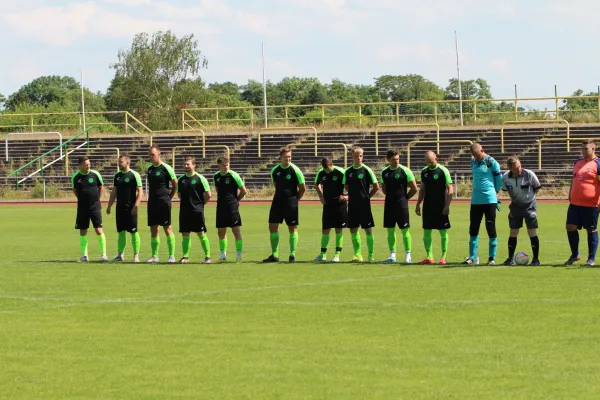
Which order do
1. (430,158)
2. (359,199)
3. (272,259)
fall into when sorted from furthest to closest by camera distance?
(272,259) → (359,199) → (430,158)

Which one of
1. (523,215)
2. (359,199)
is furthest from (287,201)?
(523,215)

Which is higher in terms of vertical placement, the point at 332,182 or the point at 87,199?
the point at 332,182

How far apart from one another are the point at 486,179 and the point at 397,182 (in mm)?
1597

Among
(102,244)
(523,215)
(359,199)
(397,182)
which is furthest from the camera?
(102,244)

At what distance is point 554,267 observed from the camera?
17.1 meters

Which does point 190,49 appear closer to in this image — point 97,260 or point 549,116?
point 549,116

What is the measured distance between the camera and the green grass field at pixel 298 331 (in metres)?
8.62

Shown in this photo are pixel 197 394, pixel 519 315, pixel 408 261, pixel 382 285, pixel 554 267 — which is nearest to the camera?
pixel 197 394

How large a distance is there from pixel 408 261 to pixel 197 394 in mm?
10434

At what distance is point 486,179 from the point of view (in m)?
17.8

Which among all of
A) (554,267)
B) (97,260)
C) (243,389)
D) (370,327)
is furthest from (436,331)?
(97,260)

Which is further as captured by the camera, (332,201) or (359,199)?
(332,201)

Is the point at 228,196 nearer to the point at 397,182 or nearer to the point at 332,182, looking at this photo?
the point at 332,182

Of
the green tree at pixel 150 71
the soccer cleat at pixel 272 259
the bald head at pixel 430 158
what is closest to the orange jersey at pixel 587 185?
the bald head at pixel 430 158
